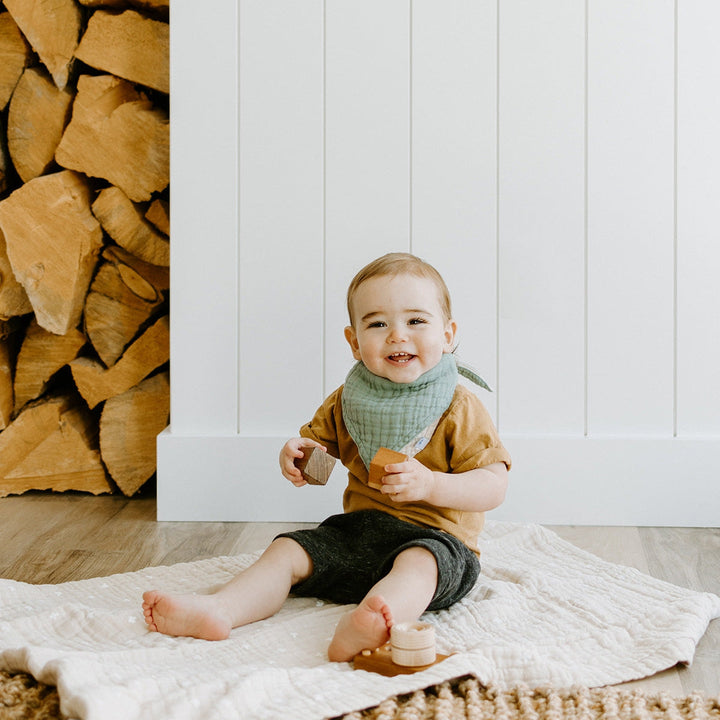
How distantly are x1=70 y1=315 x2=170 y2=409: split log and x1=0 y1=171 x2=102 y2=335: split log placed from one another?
0.43 feet

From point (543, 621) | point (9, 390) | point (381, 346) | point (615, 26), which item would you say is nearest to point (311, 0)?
point (615, 26)

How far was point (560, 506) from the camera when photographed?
5.60 ft

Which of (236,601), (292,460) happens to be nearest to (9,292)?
(292,460)

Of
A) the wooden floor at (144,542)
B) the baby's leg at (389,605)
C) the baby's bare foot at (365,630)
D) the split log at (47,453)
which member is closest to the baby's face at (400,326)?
the baby's leg at (389,605)

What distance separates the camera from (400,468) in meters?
1.11

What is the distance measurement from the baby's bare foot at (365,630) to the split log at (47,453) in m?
1.07

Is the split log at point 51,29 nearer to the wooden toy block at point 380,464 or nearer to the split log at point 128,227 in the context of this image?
the split log at point 128,227

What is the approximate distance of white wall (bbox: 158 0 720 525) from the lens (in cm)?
169

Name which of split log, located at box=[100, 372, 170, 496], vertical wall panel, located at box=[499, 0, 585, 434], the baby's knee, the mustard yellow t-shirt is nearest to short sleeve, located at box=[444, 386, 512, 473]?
the mustard yellow t-shirt

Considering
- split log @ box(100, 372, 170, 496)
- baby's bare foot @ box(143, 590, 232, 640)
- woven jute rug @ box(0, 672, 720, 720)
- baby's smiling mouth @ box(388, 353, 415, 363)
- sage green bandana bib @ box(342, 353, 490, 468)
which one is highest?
baby's smiling mouth @ box(388, 353, 415, 363)

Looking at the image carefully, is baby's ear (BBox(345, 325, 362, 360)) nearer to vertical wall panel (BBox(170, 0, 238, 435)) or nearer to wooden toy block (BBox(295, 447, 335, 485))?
wooden toy block (BBox(295, 447, 335, 485))

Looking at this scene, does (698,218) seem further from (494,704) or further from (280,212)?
(494,704)

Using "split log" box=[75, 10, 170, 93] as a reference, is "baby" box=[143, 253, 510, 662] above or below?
below

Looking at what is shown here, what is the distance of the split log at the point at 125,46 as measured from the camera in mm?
1809
